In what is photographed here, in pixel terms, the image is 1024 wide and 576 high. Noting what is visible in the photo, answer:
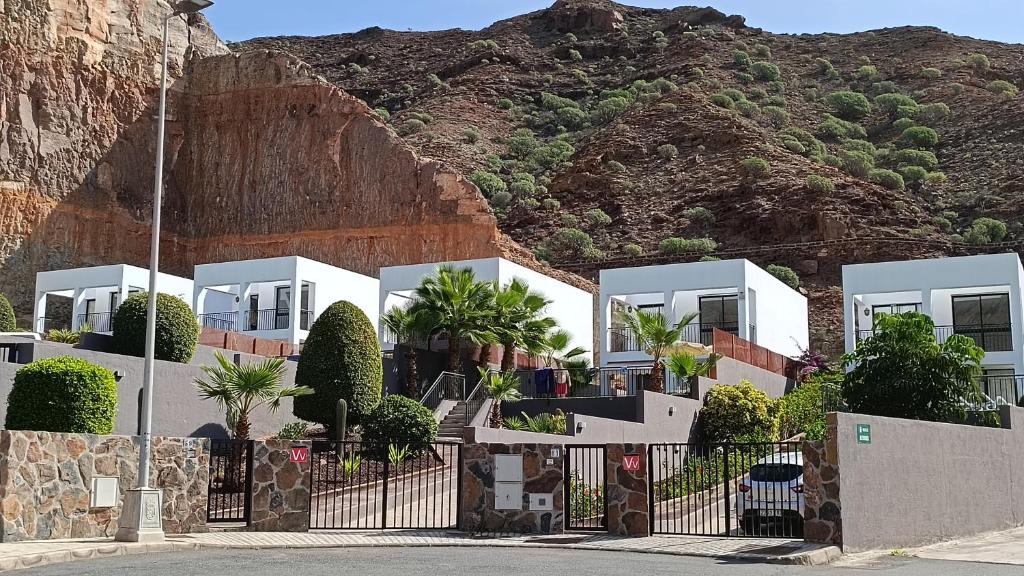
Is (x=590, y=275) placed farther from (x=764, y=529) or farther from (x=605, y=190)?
(x=764, y=529)

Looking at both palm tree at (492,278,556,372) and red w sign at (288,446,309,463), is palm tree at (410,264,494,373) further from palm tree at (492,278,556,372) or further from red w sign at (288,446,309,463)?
red w sign at (288,446,309,463)

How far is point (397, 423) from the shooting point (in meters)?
25.4

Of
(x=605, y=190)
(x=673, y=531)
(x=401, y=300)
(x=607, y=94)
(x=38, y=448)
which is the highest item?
(x=607, y=94)

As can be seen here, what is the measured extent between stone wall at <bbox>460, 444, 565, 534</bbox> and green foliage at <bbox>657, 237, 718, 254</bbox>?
144ft

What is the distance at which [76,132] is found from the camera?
61469mm

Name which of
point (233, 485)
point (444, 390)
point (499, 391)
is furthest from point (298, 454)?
point (444, 390)

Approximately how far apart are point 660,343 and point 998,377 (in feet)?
33.2

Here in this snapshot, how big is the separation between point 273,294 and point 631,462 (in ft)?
81.5

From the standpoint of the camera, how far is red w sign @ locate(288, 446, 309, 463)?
19188 millimetres

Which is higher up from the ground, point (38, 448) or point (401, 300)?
point (401, 300)

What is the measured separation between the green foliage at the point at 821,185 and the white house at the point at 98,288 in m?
36.2

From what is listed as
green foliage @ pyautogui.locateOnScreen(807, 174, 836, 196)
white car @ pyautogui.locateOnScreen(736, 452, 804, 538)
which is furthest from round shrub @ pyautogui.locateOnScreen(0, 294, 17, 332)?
green foliage @ pyautogui.locateOnScreen(807, 174, 836, 196)

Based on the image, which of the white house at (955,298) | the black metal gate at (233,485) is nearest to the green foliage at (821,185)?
the white house at (955,298)

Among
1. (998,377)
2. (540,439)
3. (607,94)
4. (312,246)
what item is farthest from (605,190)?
(540,439)
